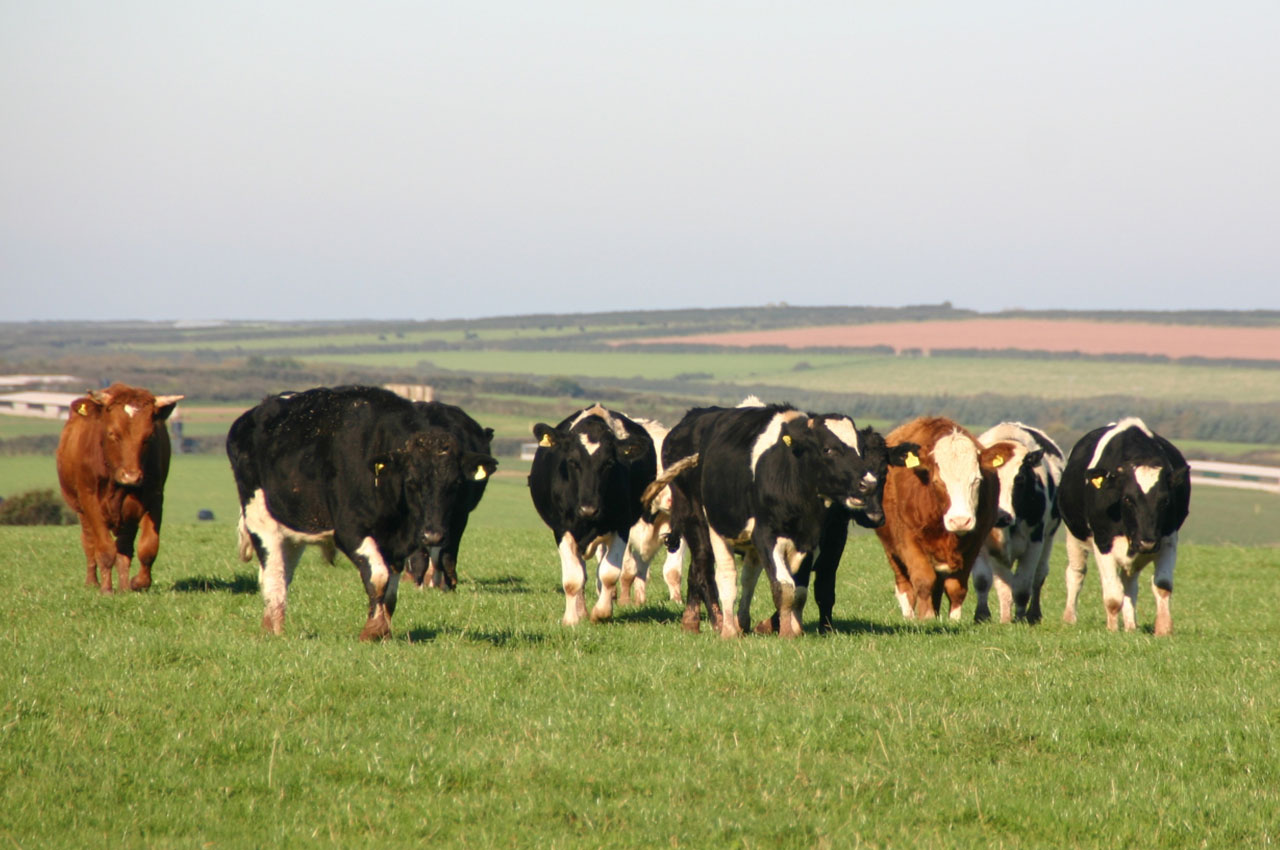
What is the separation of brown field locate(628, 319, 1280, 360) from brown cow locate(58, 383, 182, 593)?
137 meters

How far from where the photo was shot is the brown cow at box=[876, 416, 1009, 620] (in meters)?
14.9

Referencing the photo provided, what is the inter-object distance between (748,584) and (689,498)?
1066 millimetres

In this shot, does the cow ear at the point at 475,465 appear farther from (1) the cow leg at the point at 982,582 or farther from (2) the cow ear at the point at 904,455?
(1) the cow leg at the point at 982,582

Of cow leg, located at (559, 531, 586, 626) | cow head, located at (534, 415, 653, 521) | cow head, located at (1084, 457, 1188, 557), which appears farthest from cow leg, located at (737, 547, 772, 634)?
cow head, located at (1084, 457, 1188, 557)

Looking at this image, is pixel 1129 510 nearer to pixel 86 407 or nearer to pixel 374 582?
pixel 374 582

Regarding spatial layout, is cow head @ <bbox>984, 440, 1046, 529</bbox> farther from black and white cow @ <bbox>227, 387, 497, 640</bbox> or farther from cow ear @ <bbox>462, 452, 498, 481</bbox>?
black and white cow @ <bbox>227, 387, 497, 640</bbox>

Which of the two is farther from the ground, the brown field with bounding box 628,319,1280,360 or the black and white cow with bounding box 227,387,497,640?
the black and white cow with bounding box 227,387,497,640

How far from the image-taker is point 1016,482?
1589 cm

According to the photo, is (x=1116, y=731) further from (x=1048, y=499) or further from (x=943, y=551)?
(x=1048, y=499)

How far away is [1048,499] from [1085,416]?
9391 centimetres

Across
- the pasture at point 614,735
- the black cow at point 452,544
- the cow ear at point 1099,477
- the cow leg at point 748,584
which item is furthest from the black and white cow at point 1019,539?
the black cow at point 452,544

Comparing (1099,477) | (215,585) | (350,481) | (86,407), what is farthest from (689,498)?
(86,407)

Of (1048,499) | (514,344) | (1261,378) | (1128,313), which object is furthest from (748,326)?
(1048,499)

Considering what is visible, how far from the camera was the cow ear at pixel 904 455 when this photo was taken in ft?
42.9
